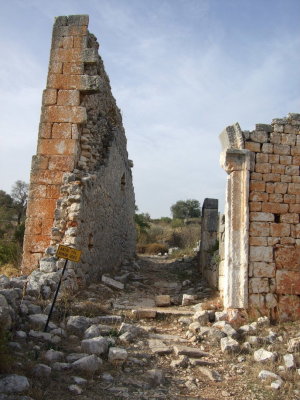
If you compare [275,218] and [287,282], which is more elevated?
[275,218]

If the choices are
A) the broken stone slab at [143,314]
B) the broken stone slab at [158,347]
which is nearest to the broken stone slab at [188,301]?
the broken stone slab at [143,314]

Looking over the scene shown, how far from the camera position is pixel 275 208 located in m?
6.74

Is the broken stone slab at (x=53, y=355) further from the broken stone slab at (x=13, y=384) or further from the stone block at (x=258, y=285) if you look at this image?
the stone block at (x=258, y=285)

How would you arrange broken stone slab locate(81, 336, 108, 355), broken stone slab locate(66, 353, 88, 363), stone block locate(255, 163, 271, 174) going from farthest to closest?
stone block locate(255, 163, 271, 174), broken stone slab locate(81, 336, 108, 355), broken stone slab locate(66, 353, 88, 363)

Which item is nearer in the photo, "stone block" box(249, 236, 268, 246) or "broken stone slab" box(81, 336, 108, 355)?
"broken stone slab" box(81, 336, 108, 355)

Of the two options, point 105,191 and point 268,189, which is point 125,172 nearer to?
point 105,191

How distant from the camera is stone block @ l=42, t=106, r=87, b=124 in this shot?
8.70m

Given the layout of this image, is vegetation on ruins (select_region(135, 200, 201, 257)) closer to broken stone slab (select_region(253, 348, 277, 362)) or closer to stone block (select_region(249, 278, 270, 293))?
stone block (select_region(249, 278, 270, 293))

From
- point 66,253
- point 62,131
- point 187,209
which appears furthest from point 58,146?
point 187,209

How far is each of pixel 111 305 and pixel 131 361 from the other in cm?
244

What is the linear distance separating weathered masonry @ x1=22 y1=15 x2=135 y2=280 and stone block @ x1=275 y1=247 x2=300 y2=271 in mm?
3612

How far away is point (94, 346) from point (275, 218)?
151 inches

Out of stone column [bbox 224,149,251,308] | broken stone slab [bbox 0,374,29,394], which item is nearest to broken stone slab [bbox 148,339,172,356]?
stone column [bbox 224,149,251,308]

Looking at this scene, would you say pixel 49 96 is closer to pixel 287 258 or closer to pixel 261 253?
pixel 261 253
